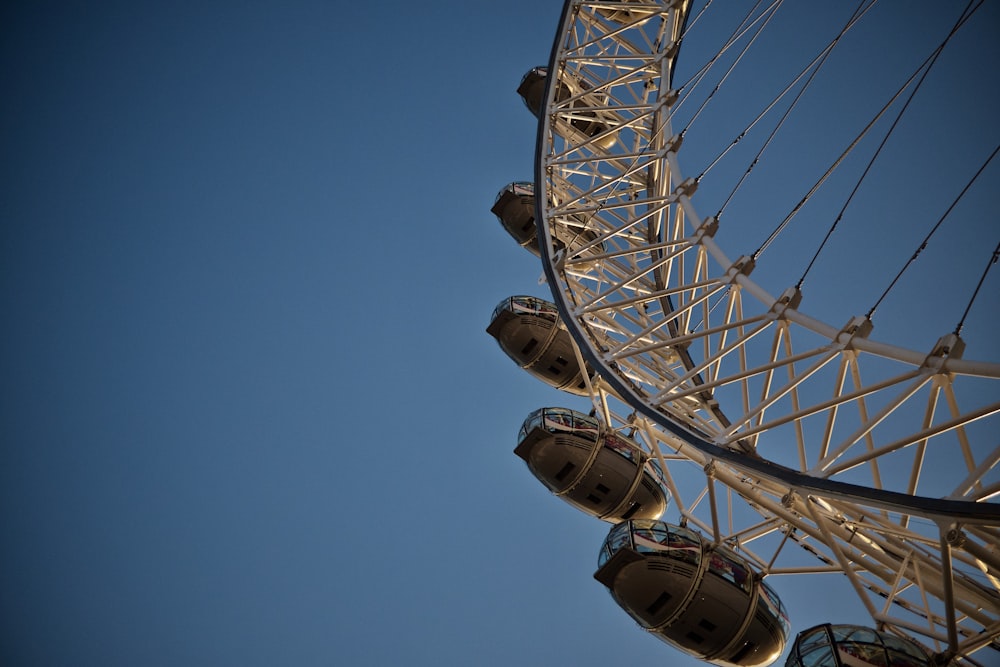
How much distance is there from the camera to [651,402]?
11.4 meters

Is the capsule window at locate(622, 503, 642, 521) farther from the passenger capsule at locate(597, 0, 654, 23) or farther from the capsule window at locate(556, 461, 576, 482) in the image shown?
the passenger capsule at locate(597, 0, 654, 23)

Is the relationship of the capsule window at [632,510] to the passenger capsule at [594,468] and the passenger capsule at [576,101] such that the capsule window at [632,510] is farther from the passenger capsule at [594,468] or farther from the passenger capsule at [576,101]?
the passenger capsule at [576,101]

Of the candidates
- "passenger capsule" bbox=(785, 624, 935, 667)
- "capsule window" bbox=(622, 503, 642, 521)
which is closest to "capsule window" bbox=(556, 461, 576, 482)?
"capsule window" bbox=(622, 503, 642, 521)

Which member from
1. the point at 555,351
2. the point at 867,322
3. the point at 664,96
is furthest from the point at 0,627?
the point at 867,322

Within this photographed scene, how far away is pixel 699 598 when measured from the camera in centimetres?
1092

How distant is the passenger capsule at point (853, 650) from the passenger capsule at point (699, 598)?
1.67 m

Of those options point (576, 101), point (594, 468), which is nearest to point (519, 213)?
point (576, 101)

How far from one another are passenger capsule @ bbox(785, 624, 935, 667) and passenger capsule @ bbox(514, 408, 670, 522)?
5.45m

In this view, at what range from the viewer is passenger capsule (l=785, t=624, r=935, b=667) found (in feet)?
28.3

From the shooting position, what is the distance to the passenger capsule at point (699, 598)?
1091 cm

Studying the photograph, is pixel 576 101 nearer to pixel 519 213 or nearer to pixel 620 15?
pixel 519 213

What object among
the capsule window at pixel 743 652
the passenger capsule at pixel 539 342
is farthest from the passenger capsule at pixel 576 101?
the capsule window at pixel 743 652

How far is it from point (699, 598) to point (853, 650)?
2.53 meters

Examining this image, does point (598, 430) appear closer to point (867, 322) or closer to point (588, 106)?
point (867, 322)
